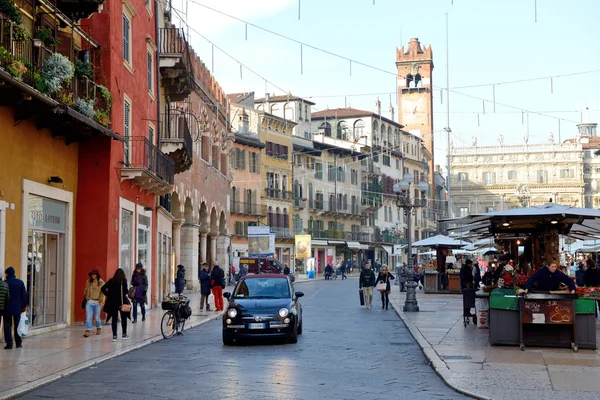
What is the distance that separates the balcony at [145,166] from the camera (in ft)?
84.9

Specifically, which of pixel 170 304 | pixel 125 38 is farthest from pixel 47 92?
pixel 125 38

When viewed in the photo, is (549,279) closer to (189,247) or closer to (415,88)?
(189,247)

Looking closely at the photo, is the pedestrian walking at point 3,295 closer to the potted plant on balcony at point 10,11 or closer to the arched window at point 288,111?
the potted plant on balcony at point 10,11

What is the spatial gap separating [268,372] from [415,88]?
111 metres

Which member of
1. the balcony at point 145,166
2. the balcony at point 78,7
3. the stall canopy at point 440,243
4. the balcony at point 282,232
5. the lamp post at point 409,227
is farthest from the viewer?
the balcony at point 282,232

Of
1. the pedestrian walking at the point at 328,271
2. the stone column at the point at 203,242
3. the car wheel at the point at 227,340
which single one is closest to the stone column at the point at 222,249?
the stone column at the point at 203,242

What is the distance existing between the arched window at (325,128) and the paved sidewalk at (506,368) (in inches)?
3248

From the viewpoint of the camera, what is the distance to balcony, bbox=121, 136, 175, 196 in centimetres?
2589

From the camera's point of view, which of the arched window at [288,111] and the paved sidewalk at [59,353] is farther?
the arched window at [288,111]

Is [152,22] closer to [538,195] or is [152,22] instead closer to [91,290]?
[91,290]

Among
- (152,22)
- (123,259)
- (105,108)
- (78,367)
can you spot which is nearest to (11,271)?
(78,367)

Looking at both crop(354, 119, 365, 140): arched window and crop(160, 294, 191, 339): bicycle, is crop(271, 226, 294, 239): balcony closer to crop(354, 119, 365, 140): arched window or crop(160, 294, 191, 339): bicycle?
crop(354, 119, 365, 140): arched window

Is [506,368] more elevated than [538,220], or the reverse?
[538,220]

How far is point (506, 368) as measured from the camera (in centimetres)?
1381
